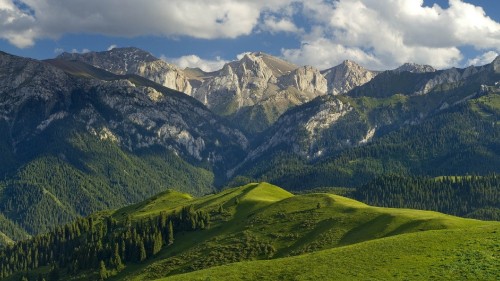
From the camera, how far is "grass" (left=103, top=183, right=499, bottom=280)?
3199 inches

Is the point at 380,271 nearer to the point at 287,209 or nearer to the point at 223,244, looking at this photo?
the point at 223,244

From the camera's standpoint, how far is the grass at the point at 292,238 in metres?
81.2

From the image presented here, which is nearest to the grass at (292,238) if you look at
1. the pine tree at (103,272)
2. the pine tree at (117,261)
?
the pine tree at (117,261)

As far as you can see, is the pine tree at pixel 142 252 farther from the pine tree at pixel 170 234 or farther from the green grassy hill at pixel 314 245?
the pine tree at pixel 170 234

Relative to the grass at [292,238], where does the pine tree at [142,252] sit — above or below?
below

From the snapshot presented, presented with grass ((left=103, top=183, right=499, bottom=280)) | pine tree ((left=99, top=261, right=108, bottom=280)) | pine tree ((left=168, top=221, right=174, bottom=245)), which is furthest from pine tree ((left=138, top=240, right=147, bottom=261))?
pine tree ((left=99, top=261, right=108, bottom=280))

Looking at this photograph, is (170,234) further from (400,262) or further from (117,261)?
(400,262)

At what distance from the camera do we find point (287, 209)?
6654 inches

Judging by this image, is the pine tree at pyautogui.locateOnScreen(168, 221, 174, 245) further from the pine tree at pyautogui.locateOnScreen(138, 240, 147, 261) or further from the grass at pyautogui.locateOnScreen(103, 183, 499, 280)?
the pine tree at pyautogui.locateOnScreen(138, 240, 147, 261)

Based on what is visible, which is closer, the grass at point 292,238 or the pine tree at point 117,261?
the grass at point 292,238

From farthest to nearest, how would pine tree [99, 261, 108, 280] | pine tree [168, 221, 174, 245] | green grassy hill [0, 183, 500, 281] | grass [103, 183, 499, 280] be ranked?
pine tree [168, 221, 174, 245] → pine tree [99, 261, 108, 280] → grass [103, 183, 499, 280] → green grassy hill [0, 183, 500, 281]

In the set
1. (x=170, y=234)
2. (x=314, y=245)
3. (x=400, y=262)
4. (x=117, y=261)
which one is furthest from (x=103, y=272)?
(x=400, y=262)

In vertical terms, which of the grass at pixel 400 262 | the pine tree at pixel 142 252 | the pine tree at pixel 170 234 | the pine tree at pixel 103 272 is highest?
the grass at pixel 400 262

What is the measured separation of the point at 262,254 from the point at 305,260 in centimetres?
5381
